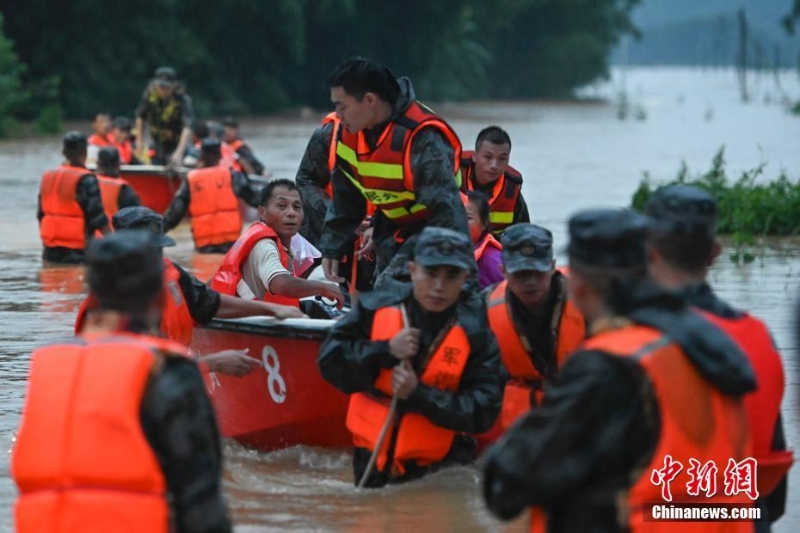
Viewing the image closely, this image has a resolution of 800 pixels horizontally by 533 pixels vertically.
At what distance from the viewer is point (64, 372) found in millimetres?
4215

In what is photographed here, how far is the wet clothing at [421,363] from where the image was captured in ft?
22.3

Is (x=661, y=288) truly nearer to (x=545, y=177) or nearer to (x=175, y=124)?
(x=175, y=124)

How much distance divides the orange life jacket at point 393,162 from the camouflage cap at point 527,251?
2.93 feet

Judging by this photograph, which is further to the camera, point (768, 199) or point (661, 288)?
point (768, 199)

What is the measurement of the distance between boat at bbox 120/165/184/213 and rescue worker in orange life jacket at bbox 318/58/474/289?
12.2 meters

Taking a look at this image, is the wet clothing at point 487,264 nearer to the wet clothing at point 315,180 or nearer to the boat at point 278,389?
the boat at point 278,389

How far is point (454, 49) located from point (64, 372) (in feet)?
247

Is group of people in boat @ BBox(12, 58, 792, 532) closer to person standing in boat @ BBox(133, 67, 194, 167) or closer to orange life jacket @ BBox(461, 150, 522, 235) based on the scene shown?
orange life jacket @ BBox(461, 150, 522, 235)

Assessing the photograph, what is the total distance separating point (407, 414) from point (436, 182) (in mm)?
1208

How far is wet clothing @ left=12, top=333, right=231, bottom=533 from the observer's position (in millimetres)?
4125

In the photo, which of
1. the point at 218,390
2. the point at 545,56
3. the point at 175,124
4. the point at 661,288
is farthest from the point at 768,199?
the point at 545,56

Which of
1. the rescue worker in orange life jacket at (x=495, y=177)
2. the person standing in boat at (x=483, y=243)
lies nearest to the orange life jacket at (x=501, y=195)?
the rescue worker in orange life jacket at (x=495, y=177)

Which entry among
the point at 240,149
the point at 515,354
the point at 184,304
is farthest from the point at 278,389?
the point at 240,149

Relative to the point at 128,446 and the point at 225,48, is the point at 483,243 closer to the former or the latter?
the point at 128,446
